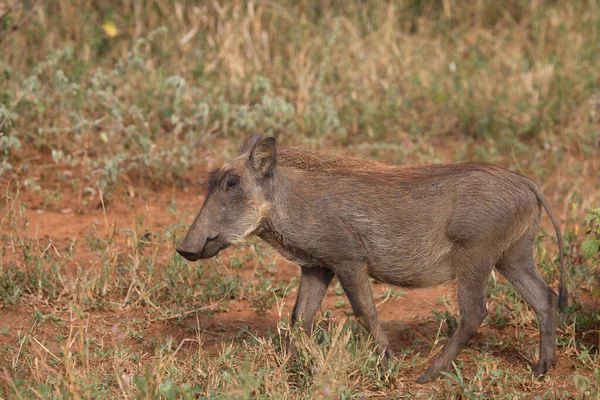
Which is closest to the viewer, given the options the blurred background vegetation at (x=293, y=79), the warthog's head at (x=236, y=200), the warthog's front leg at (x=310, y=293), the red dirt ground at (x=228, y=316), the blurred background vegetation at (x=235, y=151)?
the blurred background vegetation at (x=235, y=151)

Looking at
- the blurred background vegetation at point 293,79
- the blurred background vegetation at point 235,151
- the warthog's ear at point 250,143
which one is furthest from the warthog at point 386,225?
the blurred background vegetation at point 293,79

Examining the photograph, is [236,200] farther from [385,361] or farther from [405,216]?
[385,361]

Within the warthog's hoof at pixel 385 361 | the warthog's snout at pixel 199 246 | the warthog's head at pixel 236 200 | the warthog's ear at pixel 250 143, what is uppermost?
the warthog's ear at pixel 250 143

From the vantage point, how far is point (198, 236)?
15.0 ft

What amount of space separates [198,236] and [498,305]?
183 centimetres

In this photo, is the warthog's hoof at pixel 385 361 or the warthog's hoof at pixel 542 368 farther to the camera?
the warthog's hoof at pixel 542 368

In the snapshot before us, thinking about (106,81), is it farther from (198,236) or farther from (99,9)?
(198,236)

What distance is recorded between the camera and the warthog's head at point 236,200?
15.1ft

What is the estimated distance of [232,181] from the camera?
4.64m

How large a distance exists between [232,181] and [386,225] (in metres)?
0.77

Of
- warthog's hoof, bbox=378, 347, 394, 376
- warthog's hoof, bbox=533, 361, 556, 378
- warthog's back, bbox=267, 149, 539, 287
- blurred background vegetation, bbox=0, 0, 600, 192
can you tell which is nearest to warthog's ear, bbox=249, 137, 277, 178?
warthog's back, bbox=267, 149, 539, 287

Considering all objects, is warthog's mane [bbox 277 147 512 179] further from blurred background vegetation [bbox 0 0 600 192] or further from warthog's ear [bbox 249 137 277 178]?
blurred background vegetation [bbox 0 0 600 192]

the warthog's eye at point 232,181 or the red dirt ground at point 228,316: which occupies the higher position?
the warthog's eye at point 232,181

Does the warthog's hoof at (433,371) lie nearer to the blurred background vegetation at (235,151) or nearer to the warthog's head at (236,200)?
the blurred background vegetation at (235,151)
